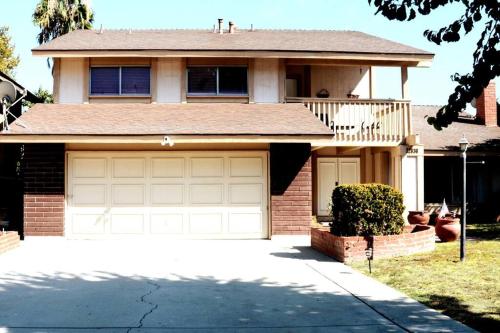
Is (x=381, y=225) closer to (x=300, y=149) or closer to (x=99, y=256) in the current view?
(x=300, y=149)

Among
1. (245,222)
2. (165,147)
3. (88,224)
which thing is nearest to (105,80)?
(165,147)

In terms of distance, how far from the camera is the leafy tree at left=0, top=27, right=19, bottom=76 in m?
32.0

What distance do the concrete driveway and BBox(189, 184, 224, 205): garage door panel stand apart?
2577 mm

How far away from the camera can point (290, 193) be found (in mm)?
14781

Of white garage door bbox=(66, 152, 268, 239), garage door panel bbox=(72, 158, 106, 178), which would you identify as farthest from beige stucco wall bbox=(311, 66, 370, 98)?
garage door panel bbox=(72, 158, 106, 178)

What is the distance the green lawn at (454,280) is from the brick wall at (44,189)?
8268 millimetres

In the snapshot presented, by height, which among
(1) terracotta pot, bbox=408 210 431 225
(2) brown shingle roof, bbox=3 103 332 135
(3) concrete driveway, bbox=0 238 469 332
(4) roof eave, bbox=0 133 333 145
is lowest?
(3) concrete driveway, bbox=0 238 469 332

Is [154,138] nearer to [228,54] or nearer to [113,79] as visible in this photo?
[113,79]

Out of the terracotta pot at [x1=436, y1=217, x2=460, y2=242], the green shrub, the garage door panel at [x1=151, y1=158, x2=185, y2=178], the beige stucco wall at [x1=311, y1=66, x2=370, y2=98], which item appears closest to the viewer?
the green shrub

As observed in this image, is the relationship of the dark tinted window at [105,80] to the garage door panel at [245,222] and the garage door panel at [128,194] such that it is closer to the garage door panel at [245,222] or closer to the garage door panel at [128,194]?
the garage door panel at [128,194]

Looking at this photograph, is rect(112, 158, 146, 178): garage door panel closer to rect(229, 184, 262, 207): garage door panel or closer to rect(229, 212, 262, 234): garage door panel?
rect(229, 184, 262, 207): garage door panel

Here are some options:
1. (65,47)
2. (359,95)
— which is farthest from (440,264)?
(65,47)

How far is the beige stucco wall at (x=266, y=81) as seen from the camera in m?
16.3

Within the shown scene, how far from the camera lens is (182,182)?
15000 mm
